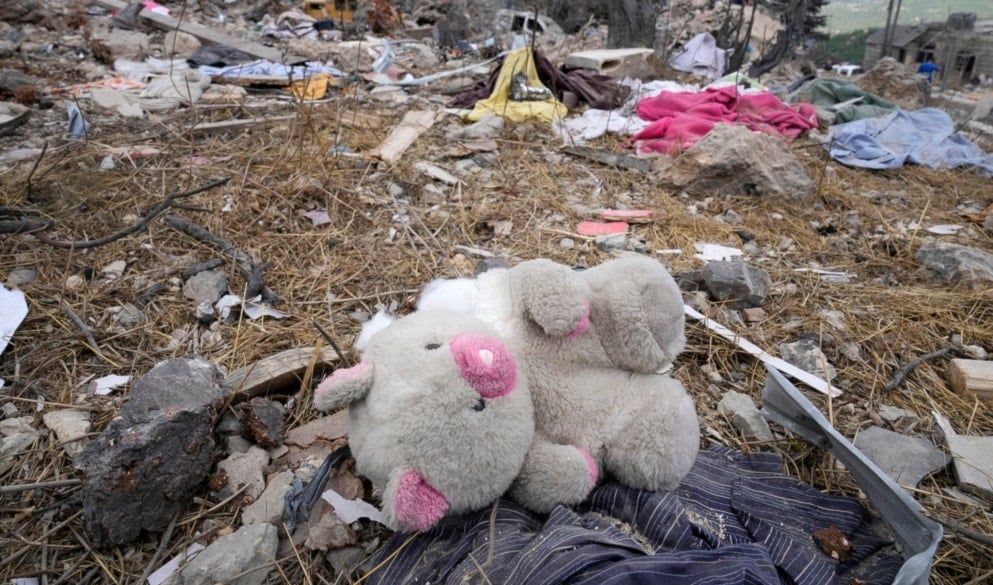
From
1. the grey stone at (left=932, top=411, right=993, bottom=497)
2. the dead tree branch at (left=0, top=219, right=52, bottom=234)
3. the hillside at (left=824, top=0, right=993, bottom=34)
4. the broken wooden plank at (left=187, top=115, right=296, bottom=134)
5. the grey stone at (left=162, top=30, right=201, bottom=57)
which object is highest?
the hillside at (left=824, top=0, right=993, bottom=34)

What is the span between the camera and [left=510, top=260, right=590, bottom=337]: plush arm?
1.16 meters

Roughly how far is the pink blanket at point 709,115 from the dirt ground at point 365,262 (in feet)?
2.72

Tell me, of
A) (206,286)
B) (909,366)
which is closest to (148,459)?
(206,286)

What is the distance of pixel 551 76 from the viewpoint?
5.67 meters

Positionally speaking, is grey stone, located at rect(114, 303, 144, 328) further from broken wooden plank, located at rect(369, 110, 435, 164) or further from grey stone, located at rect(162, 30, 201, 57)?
grey stone, located at rect(162, 30, 201, 57)

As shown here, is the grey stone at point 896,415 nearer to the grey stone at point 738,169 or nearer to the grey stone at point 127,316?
the grey stone at point 738,169

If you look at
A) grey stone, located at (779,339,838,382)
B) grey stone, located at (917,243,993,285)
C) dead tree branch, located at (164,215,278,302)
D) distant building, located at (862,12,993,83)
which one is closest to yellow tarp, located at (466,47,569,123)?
dead tree branch, located at (164,215,278,302)

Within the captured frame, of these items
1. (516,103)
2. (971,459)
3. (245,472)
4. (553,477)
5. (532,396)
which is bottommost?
(971,459)

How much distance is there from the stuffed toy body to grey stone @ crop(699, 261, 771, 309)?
1176 millimetres

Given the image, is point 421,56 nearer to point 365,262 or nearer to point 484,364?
point 365,262

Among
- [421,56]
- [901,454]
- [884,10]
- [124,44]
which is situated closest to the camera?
[901,454]

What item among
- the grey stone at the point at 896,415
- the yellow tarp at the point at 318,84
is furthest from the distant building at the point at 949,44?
the grey stone at the point at 896,415

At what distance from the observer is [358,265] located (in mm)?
2396

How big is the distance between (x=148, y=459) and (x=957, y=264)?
3245mm
